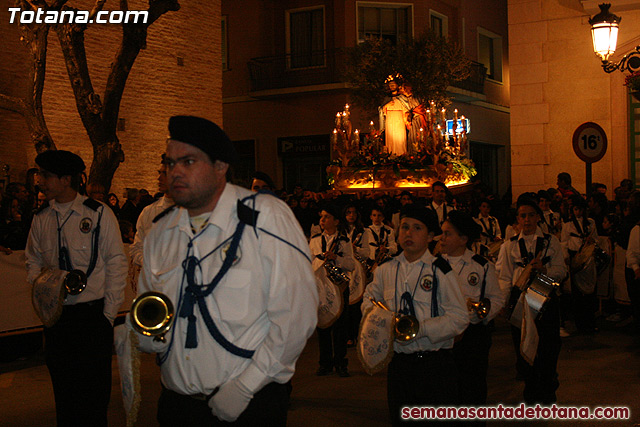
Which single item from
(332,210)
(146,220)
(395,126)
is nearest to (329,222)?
(332,210)

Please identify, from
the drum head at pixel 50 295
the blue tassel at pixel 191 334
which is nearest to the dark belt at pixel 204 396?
the blue tassel at pixel 191 334

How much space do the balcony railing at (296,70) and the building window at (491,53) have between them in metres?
9.34

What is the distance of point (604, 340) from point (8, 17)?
47.2ft

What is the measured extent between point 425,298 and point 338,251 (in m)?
4.39

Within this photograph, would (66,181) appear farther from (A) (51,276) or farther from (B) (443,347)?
(B) (443,347)

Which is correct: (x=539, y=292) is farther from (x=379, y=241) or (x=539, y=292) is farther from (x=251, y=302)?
(x=379, y=241)

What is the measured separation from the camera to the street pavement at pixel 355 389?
23.7 feet

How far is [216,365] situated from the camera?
125 inches

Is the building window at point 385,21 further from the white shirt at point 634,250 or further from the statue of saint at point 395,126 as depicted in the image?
the white shirt at point 634,250

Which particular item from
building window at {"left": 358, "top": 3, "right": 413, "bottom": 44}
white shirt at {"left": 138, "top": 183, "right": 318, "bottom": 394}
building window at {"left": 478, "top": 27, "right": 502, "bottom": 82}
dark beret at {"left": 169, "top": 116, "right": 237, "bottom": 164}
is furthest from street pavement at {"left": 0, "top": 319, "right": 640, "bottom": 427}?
building window at {"left": 478, "top": 27, "right": 502, "bottom": 82}

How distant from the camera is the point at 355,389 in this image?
8.41 meters

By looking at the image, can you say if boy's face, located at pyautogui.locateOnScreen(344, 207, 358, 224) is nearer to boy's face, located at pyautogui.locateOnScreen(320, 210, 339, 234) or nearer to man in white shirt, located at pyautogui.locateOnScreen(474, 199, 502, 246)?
boy's face, located at pyautogui.locateOnScreen(320, 210, 339, 234)

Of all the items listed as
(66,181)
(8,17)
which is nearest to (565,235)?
(66,181)

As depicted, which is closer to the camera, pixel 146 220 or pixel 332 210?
pixel 146 220
